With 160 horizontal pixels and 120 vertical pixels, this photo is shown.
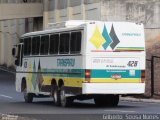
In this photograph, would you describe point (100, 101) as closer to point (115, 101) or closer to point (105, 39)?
point (115, 101)

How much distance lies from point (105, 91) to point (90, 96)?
1.03 metres

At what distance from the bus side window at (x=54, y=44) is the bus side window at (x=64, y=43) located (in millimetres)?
353

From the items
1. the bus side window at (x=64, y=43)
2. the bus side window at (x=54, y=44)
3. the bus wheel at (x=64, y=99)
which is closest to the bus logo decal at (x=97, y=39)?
the bus side window at (x=64, y=43)

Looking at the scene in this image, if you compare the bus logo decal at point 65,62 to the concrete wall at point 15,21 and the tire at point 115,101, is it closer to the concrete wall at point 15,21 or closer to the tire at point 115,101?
the tire at point 115,101

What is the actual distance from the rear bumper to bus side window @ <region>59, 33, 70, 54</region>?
2017 millimetres

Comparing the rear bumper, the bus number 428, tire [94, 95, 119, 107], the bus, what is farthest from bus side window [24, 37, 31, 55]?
the bus number 428

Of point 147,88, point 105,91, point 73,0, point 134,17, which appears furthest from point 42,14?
point 105,91

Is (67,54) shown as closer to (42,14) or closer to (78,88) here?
(78,88)

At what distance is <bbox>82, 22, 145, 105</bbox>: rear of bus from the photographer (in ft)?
77.2

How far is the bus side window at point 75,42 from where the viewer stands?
2387 cm

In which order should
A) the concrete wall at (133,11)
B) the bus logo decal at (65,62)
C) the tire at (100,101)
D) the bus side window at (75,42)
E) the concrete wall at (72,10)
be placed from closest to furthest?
the bus side window at (75,42) < the bus logo decal at (65,62) < the tire at (100,101) < the concrete wall at (133,11) < the concrete wall at (72,10)

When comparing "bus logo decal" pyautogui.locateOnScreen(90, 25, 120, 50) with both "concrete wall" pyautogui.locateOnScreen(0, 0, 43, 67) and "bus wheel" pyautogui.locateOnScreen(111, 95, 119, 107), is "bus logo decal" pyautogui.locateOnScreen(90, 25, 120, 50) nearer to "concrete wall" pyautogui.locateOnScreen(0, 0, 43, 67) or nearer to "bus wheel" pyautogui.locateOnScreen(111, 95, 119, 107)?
"bus wheel" pyautogui.locateOnScreen(111, 95, 119, 107)

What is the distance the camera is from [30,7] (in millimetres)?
62125

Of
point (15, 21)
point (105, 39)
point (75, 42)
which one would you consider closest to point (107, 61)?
point (105, 39)
